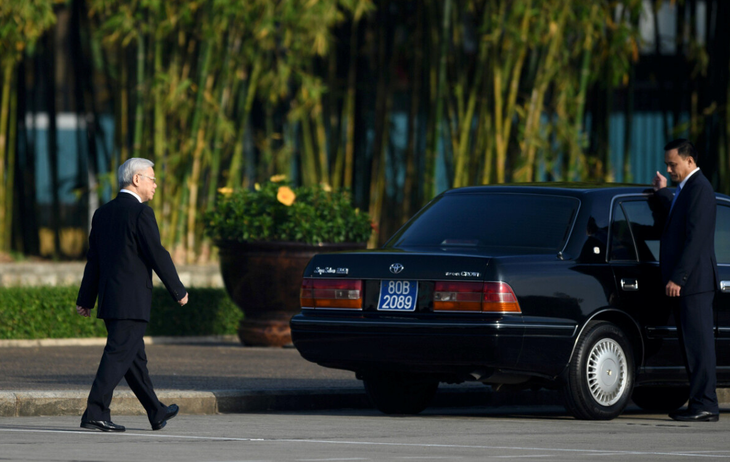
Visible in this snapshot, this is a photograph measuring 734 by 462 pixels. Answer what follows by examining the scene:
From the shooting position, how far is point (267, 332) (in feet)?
42.6

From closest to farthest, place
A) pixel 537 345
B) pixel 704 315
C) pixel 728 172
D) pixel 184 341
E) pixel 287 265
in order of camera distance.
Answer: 1. pixel 537 345
2. pixel 704 315
3. pixel 287 265
4. pixel 184 341
5. pixel 728 172

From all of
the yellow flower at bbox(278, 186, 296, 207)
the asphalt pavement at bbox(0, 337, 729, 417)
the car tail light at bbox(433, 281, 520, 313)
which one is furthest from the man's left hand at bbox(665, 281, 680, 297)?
the yellow flower at bbox(278, 186, 296, 207)

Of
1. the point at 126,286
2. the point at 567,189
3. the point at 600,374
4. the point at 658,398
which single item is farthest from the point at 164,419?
the point at 658,398

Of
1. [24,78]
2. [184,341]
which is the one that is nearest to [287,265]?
[184,341]

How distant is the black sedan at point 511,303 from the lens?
7.96 metres

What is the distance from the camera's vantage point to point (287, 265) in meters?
12.8

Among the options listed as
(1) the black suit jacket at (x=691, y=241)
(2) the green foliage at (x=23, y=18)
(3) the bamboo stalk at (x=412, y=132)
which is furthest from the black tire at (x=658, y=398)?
(3) the bamboo stalk at (x=412, y=132)

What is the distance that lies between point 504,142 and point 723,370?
8547mm

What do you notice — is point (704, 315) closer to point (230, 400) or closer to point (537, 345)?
point (537, 345)

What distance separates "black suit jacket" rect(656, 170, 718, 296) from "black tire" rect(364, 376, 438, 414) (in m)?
1.61

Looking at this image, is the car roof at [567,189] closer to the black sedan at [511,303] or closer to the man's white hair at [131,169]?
the black sedan at [511,303]

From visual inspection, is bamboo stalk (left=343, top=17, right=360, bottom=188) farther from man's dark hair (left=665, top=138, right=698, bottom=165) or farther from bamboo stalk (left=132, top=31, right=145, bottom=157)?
man's dark hair (left=665, top=138, right=698, bottom=165)

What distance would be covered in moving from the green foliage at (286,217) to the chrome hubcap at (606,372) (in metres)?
4.81

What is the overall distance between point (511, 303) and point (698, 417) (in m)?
1.54
